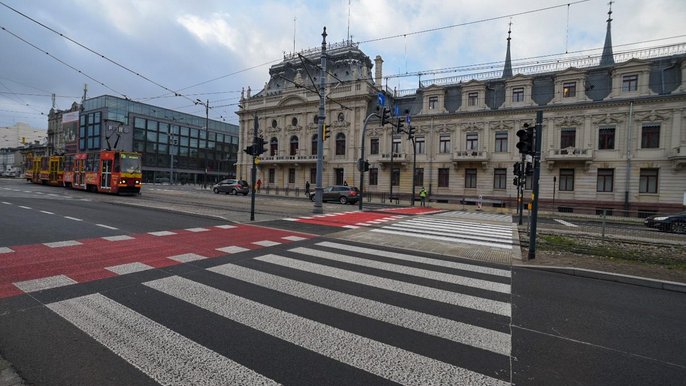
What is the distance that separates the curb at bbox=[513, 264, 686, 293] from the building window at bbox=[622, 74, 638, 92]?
3220 cm

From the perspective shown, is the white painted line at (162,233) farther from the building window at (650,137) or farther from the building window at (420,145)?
the building window at (650,137)

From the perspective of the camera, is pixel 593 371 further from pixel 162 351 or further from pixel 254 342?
pixel 162 351

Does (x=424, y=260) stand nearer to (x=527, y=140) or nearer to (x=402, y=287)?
(x=402, y=287)

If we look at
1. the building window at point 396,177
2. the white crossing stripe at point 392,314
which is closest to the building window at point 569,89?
the building window at point 396,177

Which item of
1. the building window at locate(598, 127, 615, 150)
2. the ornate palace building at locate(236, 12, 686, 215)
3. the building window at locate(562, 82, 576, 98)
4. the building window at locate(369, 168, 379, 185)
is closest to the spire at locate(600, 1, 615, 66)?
the ornate palace building at locate(236, 12, 686, 215)

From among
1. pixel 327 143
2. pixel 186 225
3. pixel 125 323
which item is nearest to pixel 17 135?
pixel 327 143

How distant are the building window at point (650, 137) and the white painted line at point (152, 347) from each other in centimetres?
3808

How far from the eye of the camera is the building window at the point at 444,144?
37094 millimetres

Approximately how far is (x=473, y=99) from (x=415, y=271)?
34.3 m

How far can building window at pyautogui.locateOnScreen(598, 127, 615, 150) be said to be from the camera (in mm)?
30109

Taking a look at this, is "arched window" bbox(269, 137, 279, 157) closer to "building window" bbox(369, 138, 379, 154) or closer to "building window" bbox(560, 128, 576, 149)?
"building window" bbox(369, 138, 379, 154)

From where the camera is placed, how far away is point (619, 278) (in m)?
6.15

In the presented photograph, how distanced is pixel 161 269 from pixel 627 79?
38.4m

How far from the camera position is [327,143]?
45031mm
